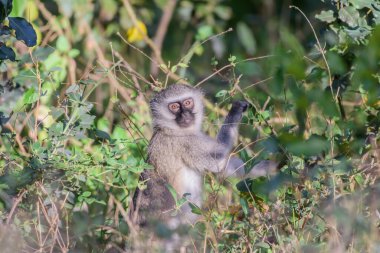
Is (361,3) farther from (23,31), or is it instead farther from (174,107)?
(23,31)

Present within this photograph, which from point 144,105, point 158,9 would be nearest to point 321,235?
point 144,105

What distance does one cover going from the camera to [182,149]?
6559 millimetres

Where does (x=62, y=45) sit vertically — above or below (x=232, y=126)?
above

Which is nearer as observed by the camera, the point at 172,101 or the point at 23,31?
the point at 23,31

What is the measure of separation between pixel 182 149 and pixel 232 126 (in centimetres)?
42

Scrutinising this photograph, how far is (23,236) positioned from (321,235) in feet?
5.66

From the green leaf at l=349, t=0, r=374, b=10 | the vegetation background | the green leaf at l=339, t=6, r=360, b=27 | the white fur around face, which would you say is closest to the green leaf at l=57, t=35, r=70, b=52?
the vegetation background

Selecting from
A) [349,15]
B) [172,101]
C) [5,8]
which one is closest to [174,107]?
[172,101]

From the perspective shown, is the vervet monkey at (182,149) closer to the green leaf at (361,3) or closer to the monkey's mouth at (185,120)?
the monkey's mouth at (185,120)

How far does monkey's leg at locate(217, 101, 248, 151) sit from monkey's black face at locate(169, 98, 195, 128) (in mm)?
248

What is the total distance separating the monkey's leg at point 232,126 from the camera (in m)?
6.26

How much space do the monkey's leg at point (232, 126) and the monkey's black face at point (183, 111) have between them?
25 cm

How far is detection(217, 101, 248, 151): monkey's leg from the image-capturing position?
626cm

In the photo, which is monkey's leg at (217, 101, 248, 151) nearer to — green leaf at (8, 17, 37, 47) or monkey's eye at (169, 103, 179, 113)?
monkey's eye at (169, 103, 179, 113)
